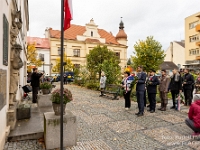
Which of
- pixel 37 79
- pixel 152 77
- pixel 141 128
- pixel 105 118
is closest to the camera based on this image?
pixel 141 128

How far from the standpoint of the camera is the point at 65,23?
3164mm

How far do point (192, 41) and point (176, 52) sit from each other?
16668 mm

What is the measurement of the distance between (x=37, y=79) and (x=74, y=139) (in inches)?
229

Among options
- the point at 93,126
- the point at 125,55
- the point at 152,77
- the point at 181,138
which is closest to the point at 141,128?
the point at 181,138

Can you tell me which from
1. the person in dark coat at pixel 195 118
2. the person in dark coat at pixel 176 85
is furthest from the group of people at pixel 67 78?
the person in dark coat at pixel 195 118

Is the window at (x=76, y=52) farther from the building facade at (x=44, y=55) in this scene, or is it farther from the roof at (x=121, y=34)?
the roof at (x=121, y=34)

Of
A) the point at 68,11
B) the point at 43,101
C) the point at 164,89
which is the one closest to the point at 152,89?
the point at 164,89

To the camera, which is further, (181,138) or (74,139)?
(181,138)

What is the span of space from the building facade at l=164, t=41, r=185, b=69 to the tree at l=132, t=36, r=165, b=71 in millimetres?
23794

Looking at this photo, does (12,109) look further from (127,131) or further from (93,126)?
(127,131)

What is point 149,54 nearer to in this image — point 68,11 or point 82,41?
point 82,41

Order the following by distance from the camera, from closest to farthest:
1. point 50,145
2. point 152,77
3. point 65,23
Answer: point 65,23 → point 50,145 → point 152,77

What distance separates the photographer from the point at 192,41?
36.5 m

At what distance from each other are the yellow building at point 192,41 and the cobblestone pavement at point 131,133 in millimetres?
32375
